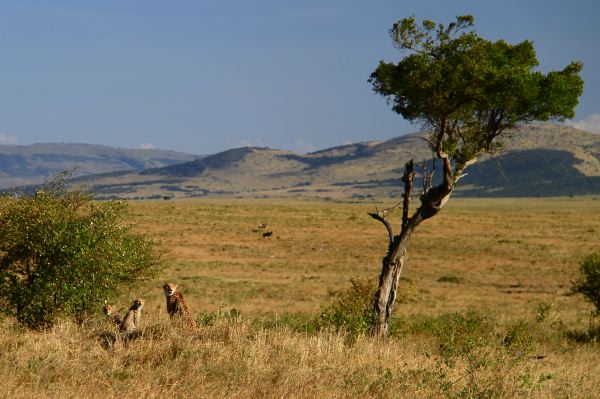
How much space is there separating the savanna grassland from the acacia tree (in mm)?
2879

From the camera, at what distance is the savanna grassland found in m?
9.42

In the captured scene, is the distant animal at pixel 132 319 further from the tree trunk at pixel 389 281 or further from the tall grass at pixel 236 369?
the tree trunk at pixel 389 281

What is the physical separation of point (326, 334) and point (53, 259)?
24.3ft

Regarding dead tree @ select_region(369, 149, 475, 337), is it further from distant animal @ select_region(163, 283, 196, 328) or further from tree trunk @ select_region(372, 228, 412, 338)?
distant animal @ select_region(163, 283, 196, 328)

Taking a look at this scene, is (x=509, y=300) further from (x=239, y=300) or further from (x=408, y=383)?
(x=408, y=383)

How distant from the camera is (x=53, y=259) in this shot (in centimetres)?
1653

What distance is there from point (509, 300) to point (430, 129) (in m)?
24.0

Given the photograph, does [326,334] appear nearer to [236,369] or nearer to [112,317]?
[236,369]

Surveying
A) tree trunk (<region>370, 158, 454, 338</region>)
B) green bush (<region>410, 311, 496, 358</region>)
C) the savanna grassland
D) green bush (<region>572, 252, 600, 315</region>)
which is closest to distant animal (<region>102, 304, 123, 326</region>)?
the savanna grassland

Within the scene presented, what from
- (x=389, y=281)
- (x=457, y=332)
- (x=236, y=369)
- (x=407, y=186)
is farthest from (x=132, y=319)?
(x=457, y=332)

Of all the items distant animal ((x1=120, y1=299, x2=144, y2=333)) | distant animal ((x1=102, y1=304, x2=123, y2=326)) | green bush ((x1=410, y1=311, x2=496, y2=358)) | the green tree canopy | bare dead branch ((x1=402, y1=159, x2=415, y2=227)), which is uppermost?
the green tree canopy

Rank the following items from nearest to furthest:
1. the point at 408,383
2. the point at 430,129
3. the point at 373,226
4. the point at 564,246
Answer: the point at 408,383 → the point at 430,129 → the point at 564,246 → the point at 373,226

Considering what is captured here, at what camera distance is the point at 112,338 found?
11.4 meters

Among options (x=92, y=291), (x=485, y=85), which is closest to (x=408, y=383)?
(x=92, y=291)
